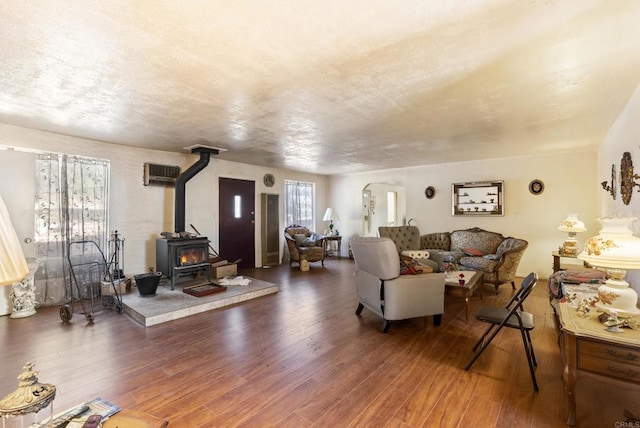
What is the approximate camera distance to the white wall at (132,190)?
3.79 metres

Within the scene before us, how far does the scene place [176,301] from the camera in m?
3.97

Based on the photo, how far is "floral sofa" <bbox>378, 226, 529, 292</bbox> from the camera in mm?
4734

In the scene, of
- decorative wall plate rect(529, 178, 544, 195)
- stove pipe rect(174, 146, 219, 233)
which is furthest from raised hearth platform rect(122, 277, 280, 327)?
decorative wall plate rect(529, 178, 544, 195)

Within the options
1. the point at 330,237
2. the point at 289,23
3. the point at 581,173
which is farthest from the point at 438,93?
the point at 330,237

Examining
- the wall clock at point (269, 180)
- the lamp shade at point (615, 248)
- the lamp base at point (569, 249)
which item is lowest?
the lamp base at point (569, 249)

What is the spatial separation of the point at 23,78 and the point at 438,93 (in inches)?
140

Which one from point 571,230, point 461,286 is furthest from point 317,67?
point 571,230

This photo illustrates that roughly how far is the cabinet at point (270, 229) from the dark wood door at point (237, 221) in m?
0.26

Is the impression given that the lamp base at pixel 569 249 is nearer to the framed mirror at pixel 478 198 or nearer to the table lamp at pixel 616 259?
the framed mirror at pixel 478 198

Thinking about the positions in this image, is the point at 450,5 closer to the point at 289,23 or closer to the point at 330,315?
the point at 289,23

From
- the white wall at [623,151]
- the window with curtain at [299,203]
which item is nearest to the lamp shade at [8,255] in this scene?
the white wall at [623,151]

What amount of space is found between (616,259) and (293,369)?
2411 millimetres

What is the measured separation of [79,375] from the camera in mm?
2379

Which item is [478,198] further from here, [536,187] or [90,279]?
[90,279]
